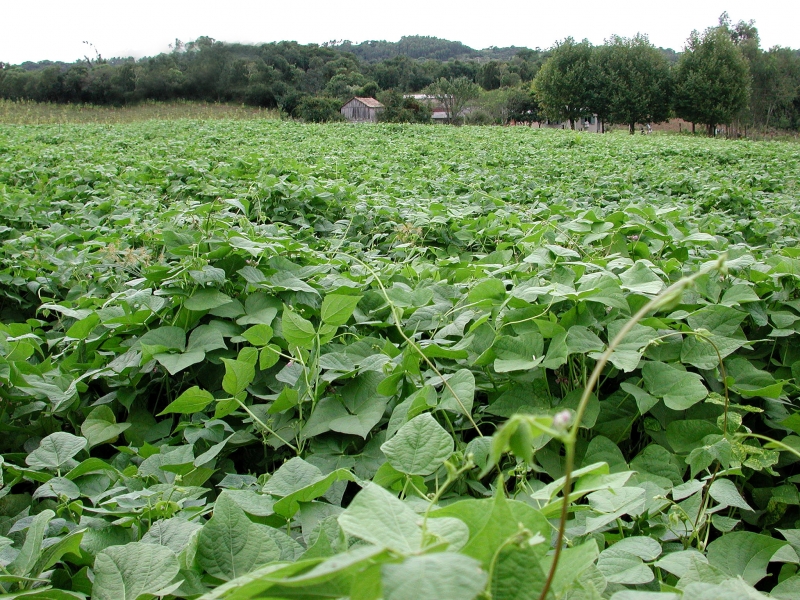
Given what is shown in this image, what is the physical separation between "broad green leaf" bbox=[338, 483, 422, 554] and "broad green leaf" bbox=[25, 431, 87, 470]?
3.18 ft

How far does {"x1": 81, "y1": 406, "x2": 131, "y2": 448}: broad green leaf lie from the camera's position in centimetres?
146

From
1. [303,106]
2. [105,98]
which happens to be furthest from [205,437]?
[105,98]

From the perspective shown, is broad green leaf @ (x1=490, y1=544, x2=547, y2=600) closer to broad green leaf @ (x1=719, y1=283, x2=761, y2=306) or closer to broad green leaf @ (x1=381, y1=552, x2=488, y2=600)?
broad green leaf @ (x1=381, y1=552, x2=488, y2=600)

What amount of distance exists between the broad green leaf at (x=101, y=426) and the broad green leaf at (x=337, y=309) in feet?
2.12

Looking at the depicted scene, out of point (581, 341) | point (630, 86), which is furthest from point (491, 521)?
point (630, 86)

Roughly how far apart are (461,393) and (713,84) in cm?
3752

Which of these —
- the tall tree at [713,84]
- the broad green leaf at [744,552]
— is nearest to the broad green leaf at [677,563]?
the broad green leaf at [744,552]

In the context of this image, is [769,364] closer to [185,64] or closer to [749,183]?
[749,183]

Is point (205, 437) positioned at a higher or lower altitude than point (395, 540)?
lower

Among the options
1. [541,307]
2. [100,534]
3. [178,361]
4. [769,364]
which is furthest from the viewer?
[769,364]

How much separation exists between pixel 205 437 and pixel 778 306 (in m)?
1.62

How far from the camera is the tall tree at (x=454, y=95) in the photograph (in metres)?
38.5

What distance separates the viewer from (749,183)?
244 inches

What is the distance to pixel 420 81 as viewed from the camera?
5097 centimetres
